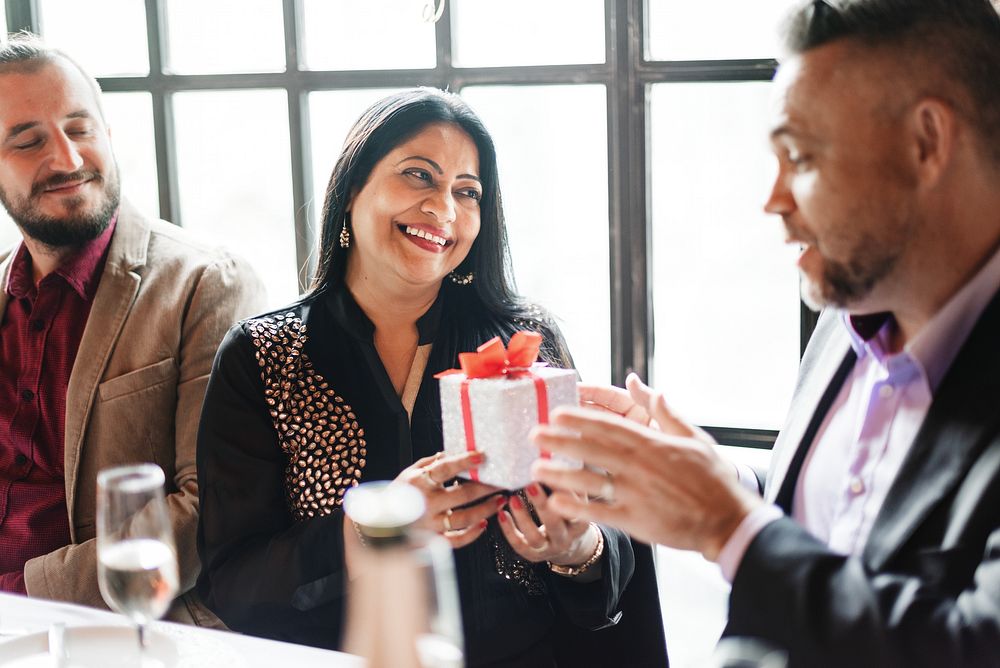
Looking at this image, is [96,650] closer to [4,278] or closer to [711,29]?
[4,278]

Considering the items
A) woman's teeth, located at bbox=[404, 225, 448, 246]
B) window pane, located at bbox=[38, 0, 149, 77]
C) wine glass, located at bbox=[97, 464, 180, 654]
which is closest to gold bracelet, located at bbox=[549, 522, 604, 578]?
woman's teeth, located at bbox=[404, 225, 448, 246]

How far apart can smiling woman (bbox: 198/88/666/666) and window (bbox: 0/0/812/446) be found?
0.34 m

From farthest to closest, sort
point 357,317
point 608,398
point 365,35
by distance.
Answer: point 365,35 → point 357,317 → point 608,398

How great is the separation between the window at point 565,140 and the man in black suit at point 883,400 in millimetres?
893

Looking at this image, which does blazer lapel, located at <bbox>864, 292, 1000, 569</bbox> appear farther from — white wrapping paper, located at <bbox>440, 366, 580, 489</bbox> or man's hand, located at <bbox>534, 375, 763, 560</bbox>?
white wrapping paper, located at <bbox>440, 366, 580, 489</bbox>

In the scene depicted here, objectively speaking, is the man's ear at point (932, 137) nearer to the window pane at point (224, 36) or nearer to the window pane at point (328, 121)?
the window pane at point (328, 121)

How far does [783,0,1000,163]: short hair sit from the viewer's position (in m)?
1.32

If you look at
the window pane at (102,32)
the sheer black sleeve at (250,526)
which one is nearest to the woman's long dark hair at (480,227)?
the sheer black sleeve at (250,526)

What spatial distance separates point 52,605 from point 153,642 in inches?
13.0

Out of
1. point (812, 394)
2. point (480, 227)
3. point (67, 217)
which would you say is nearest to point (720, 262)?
point (480, 227)

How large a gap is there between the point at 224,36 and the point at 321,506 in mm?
1602

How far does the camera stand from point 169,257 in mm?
2387

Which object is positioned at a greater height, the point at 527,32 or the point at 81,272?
Result: the point at 527,32

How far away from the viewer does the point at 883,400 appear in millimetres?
1460
